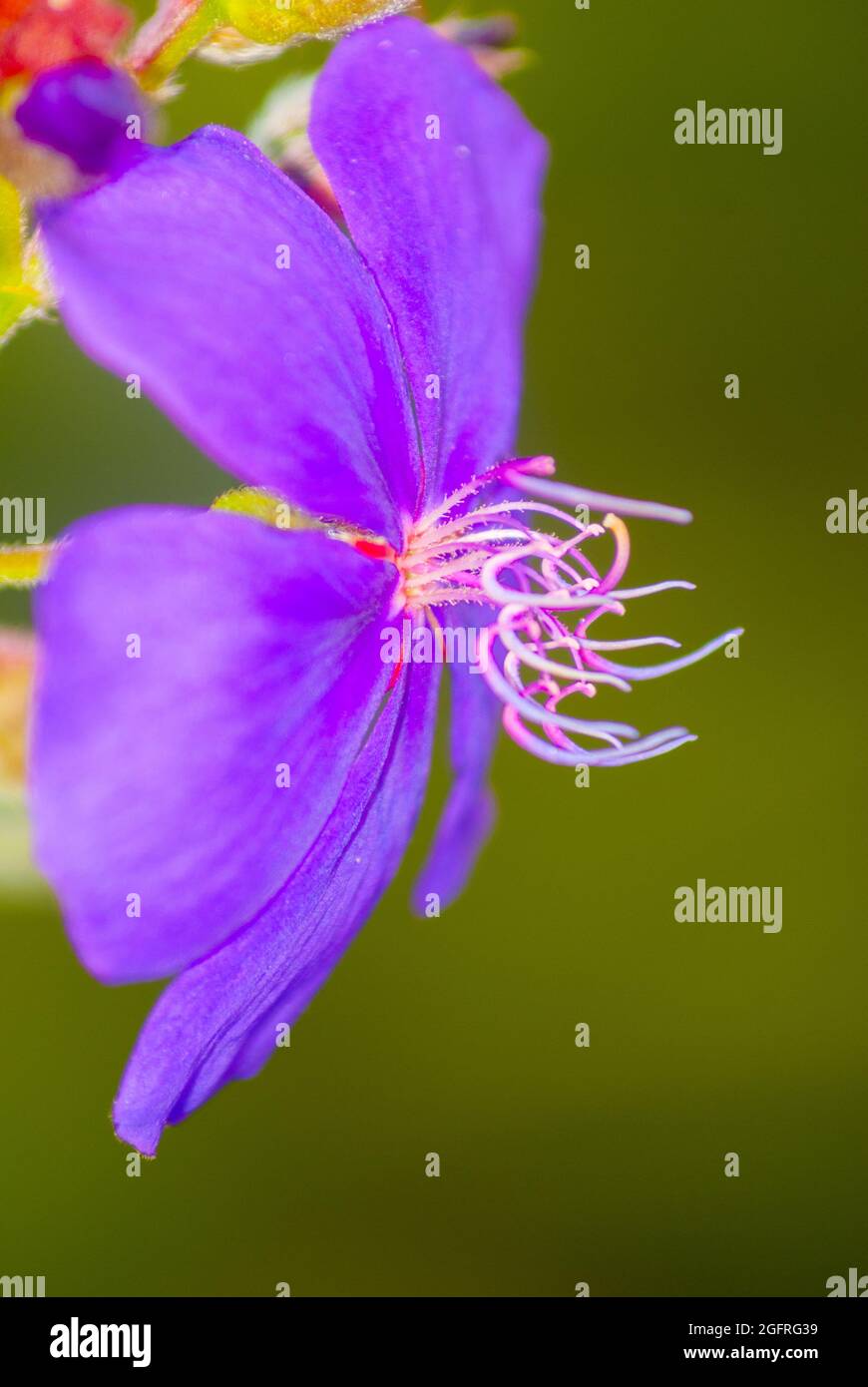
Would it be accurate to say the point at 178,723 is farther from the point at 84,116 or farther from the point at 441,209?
the point at 441,209

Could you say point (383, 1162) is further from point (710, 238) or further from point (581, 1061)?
point (710, 238)

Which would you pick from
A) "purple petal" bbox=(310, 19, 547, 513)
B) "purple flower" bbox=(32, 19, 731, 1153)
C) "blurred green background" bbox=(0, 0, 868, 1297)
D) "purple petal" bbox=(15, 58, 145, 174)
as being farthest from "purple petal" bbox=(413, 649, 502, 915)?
"blurred green background" bbox=(0, 0, 868, 1297)

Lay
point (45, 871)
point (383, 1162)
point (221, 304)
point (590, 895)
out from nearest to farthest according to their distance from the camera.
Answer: point (45, 871), point (221, 304), point (383, 1162), point (590, 895)

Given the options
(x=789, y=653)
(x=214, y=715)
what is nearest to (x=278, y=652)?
(x=214, y=715)

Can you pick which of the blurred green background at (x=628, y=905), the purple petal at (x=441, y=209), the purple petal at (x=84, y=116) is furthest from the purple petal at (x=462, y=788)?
the blurred green background at (x=628, y=905)

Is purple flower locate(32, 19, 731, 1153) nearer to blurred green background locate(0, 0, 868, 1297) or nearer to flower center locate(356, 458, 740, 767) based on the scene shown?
flower center locate(356, 458, 740, 767)

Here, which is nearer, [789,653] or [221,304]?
[221,304]

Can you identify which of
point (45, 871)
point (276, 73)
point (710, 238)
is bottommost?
point (45, 871)
